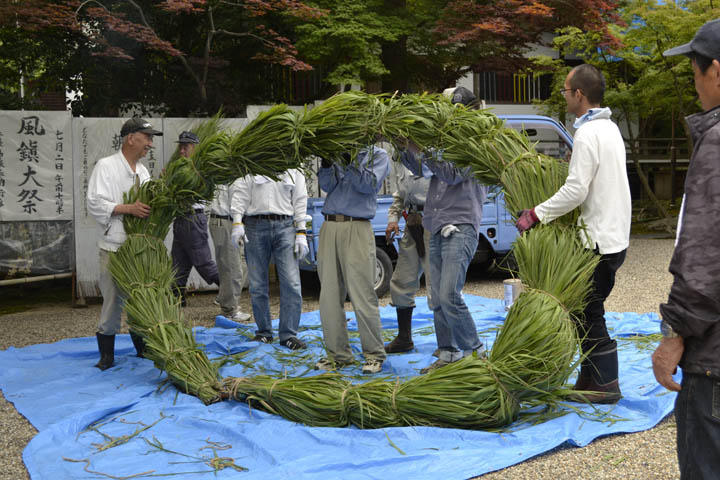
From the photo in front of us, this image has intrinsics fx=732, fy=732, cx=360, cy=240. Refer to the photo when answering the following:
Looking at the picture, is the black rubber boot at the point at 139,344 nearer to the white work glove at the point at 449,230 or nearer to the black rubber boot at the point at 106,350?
the black rubber boot at the point at 106,350

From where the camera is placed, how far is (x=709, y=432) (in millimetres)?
1759

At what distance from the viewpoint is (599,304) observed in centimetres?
374

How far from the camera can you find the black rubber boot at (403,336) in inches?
212

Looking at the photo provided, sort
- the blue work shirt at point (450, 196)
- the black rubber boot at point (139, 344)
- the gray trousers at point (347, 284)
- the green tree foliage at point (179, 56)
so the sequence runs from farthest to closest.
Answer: the green tree foliage at point (179, 56) < the black rubber boot at point (139, 344) < the gray trousers at point (347, 284) < the blue work shirt at point (450, 196)

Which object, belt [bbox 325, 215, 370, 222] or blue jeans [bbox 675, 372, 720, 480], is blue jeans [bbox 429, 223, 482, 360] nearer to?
belt [bbox 325, 215, 370, 222]

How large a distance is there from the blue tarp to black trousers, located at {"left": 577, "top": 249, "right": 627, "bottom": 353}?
339mm

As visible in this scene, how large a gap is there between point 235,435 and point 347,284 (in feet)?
4.89

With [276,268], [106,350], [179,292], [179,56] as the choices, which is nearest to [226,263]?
[276,268]

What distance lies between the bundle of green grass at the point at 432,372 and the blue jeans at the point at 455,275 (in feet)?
1.95

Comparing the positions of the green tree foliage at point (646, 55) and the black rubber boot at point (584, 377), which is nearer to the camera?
the black rubber boot at point (584, 377)

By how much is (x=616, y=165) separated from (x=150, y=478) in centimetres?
261

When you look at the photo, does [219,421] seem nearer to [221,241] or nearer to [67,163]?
[221,241]

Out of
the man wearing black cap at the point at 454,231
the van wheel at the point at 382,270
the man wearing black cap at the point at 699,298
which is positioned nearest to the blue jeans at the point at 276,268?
the man wearing black cap at the point at 454,231

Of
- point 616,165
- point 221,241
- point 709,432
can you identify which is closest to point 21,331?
point 221,241
